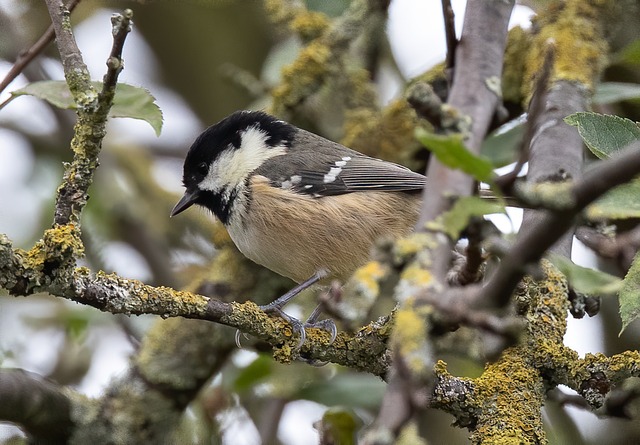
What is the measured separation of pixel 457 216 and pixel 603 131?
829 millimetres

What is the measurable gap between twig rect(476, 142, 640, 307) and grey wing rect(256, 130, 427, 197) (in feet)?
6.87

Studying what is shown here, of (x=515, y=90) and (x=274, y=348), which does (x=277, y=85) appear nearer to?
(x=515, y=90)

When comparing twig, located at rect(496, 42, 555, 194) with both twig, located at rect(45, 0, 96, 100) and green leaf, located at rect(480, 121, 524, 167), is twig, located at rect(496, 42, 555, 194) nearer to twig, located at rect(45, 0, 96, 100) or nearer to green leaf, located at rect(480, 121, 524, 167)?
twig, located at rect(45, 0, 96, 100)

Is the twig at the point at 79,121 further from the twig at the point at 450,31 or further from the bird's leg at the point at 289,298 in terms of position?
the bird's leg at the point at 289,298

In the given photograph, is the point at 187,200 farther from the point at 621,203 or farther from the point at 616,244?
the point at 621,203

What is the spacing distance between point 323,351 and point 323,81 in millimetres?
1786

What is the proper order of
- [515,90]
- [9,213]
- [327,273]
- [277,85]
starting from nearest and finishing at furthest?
[327,273]
[515,90]
[277,85]
[9,213]

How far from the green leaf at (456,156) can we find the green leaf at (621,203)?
309mm

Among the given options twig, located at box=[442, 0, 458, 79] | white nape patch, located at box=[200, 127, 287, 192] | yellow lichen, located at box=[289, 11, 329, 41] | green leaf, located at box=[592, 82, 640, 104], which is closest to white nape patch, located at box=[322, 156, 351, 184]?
white nape patch, located at box=[200, 127, 287, 192]

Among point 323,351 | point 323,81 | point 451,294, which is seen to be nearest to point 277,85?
point 323,81

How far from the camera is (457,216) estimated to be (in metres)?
1.11

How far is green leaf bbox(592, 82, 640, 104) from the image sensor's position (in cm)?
271

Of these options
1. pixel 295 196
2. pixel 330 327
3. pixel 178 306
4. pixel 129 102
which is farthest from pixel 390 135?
pixel 178 306

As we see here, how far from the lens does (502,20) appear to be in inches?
70.4
